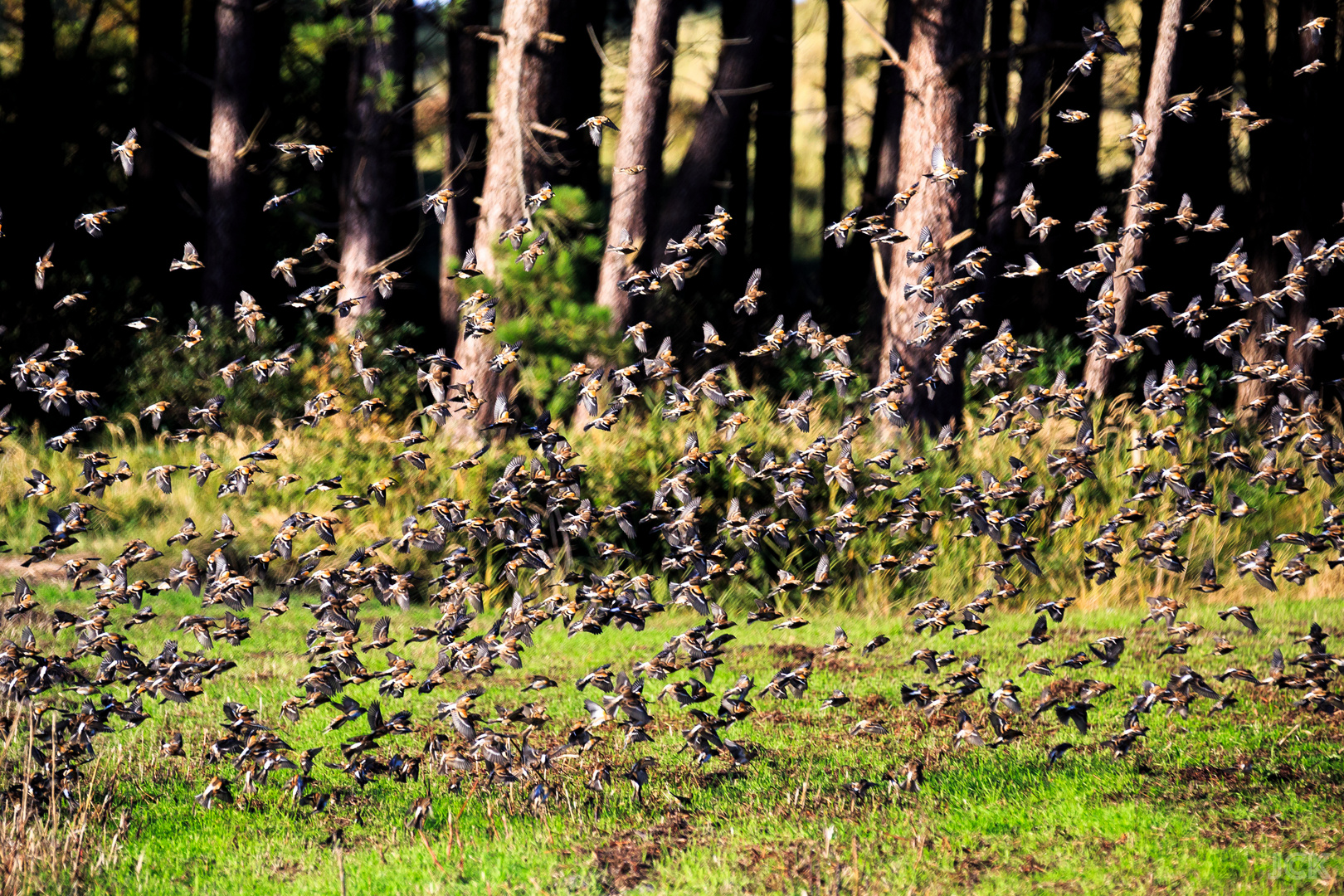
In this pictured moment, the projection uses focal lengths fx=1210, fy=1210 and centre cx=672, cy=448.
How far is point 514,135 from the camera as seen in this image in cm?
1265

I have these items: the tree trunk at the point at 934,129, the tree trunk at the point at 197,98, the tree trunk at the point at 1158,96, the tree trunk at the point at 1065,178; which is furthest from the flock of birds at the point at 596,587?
the tree trunk at the point at 197,98

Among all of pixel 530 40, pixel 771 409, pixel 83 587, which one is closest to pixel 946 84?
pixel 771 409

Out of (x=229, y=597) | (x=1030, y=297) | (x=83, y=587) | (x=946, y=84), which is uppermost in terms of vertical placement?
(x=946, y=84)

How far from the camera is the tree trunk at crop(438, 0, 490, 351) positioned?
1698 cm

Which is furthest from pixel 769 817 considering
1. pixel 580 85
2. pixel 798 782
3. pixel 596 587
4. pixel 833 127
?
pixel 833 127

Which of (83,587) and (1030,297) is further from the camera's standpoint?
(1030,297)

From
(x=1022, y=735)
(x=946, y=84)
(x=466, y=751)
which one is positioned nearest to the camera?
(x=466, y=751)

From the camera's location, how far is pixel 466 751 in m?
5.89

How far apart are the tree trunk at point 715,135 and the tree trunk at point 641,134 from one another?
118cm

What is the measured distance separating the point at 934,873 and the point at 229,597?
10.8 feet

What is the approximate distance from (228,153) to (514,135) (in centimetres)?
501

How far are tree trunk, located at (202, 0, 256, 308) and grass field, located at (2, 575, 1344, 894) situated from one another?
922cm

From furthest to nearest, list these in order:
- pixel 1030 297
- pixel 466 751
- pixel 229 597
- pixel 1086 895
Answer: pixel 1030 297 → pixel 466 751 → pixel 229 597 → pixel 1086 895

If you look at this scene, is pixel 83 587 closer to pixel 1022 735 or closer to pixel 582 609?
pixel 582 609
